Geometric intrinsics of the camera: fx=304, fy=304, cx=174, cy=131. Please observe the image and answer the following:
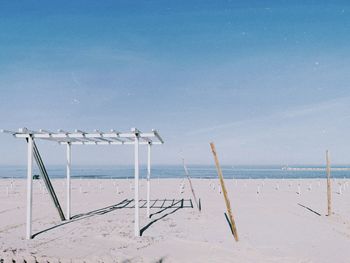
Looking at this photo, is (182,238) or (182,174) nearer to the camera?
(182,238)

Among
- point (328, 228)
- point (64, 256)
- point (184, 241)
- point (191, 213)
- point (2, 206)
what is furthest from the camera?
point (2, 206)

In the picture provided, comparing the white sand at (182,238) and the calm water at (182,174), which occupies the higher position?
the white sand at (182,238)

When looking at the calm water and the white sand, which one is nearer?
the white sand

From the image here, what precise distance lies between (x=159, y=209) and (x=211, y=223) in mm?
4718

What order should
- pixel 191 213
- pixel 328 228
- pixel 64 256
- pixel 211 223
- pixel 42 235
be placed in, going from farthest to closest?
pixel 191 213 < pixel 211 223 < pixel 328 228 < pixel 42 235 < pixel 64 256

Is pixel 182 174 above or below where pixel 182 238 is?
below

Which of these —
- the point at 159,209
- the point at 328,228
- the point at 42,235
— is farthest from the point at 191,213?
the point at 42,235

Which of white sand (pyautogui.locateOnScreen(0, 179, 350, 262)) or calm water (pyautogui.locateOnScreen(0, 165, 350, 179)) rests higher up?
white sand (pyautogui.locateOnScreen(0, 179, 350, 262))

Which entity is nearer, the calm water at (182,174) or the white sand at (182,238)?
the white sand at (182,238)

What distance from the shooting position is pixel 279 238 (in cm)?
1041

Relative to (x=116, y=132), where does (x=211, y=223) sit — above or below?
below

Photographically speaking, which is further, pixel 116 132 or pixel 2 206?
A: pixel 2 206

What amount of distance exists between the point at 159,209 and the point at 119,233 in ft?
20.1

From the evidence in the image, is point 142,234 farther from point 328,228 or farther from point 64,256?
point 328,228
